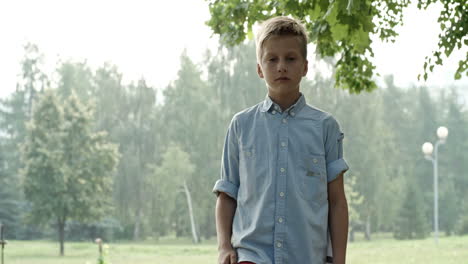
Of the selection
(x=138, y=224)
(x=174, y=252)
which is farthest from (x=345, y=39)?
(x=138, y=224)

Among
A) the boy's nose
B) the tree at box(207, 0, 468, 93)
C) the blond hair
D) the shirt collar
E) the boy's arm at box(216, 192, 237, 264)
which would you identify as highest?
the tree at box(207, 0, 468, 93)

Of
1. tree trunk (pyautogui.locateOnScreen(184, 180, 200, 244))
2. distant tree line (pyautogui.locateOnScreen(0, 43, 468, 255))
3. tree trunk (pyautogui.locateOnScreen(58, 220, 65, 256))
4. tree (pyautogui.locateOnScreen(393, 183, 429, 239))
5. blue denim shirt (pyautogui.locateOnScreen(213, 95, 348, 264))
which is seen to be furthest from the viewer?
tree (pyautogui.locateOnScreen(393, 183, 429, 239))

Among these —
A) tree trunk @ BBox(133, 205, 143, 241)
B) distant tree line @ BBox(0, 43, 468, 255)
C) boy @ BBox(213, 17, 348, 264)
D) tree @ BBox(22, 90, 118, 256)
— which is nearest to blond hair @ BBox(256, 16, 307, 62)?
boy @ BBox(213, 17, 348, 264)

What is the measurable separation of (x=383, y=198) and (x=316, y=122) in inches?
936

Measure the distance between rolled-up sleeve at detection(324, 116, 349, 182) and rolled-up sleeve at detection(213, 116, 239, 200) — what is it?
19cm

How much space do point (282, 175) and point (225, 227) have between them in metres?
0.16

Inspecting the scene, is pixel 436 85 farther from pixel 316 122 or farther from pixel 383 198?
pixel 316 122

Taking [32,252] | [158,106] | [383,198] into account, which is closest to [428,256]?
[383,198]

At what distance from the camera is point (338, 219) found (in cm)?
142

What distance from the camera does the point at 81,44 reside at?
1024 inches

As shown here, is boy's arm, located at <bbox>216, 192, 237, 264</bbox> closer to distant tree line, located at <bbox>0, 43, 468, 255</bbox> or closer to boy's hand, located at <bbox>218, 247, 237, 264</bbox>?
boy's hand, located at <bbox>218, 247, 237, 264</bbox>

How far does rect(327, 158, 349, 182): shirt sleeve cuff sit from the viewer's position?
1427mm

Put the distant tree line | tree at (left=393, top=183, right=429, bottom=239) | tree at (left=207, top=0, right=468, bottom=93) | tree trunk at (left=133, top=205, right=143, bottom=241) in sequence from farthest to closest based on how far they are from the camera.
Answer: tree at (left=393, top=183, right=429, bottom=239) < tree trunk at (left=133, top=205, right=143, bottom=241) < the distant tree line < tree at (left=207, top=0, right=468, bottom=93)

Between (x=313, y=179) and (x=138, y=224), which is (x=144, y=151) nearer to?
(x=138, y=224)
